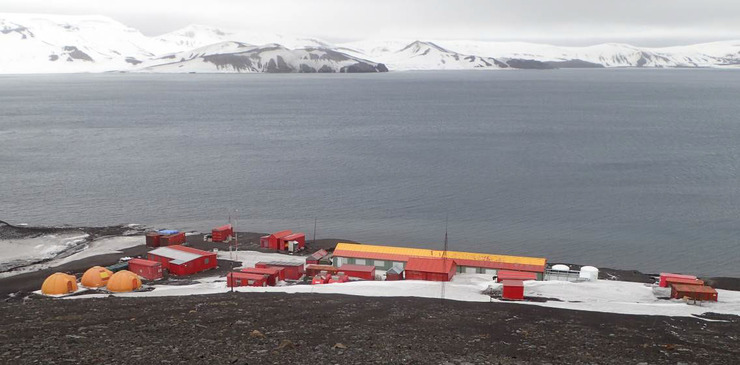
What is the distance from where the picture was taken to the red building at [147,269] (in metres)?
24.8

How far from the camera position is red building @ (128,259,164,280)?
975 inches

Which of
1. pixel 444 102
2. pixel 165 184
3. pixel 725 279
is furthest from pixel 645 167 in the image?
pixel 444 102

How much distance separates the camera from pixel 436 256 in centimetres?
2620

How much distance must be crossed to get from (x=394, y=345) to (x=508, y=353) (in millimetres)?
2495

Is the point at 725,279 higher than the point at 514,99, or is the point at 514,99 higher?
the point at 514,99

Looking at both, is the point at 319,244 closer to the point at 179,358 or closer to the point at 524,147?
the point at 179,358

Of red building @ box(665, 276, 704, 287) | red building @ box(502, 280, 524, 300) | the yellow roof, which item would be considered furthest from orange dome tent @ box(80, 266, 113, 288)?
red building @ box(665, 276, 704, 287)

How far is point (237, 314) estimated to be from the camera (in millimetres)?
17094

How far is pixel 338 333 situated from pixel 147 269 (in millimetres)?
12312

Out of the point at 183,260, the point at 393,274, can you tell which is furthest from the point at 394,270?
the point at 183,260

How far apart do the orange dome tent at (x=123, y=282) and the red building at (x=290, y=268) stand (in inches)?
187

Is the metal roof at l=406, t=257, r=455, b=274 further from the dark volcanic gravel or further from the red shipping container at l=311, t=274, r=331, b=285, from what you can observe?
the dark volcanic gravel

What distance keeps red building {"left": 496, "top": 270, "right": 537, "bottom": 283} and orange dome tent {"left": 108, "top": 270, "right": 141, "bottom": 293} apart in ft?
42.9

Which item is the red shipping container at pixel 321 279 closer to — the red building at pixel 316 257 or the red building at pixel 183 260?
the red building at pixel 316 257
